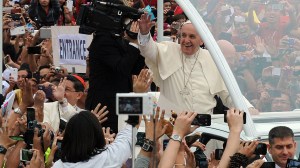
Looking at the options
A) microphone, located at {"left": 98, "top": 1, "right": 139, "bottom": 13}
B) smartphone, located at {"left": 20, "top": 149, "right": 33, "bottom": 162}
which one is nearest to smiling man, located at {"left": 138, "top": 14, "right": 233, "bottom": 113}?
microphone, located at {"left": 98, "top": 1, "right": 139, "bottom": 13}

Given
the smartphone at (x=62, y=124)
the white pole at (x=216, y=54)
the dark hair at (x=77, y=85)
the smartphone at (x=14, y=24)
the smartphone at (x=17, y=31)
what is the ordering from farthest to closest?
the smartphone at (x=14, y=24)
the smartphone at (x=17, y=31)
the dark hair at (x=77, y=85)
the smartphone at (x=62, y=124)
the white pole at (x=216, y=54)

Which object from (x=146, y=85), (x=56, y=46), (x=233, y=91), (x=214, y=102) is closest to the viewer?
(x=146, y=85)

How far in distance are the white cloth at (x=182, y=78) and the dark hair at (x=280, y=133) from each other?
1437 millimetres

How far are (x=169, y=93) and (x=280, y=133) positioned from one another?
6.26 feet

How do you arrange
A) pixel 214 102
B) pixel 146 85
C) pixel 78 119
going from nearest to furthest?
pixel 78 119
pixel 146 85
pixel 214 102

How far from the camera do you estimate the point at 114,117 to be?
36.7 ft

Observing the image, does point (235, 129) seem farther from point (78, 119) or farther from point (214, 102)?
point (214, 102)

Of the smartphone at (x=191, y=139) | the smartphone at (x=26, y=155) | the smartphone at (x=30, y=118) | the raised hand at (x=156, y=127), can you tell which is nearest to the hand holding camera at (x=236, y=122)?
the raised hand at (x=156, y=127)

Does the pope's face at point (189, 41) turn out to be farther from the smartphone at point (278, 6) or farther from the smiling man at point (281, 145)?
the smiling man at point (281, 145)

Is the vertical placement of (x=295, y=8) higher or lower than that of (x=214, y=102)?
higher

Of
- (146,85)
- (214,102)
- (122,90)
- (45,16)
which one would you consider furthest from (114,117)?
(45,16)

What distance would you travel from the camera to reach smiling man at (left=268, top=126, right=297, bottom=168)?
356 inches

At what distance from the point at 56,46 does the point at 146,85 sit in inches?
239

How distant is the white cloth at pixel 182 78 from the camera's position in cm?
1065
